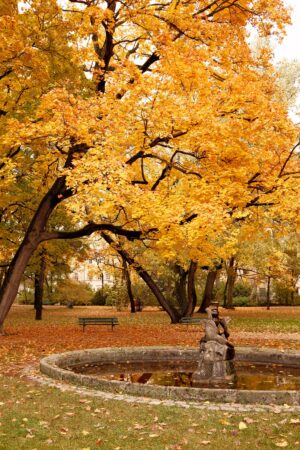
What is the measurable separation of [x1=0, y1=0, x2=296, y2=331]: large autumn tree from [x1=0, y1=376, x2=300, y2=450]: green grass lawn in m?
6.82

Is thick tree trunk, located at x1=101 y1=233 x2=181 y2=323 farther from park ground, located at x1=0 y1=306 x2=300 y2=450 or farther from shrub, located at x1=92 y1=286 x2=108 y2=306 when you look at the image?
shrub, located at x1=92 y1=286 x2=108 y2=306

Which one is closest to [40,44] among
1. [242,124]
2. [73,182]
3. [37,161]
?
[37,161]

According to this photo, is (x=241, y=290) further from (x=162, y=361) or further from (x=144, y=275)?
(x=162, y=361)

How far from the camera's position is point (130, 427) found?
7254mm

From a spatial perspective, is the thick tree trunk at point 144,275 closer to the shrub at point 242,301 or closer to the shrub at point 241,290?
the shrub at point 242,301

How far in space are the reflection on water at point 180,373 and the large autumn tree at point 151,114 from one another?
11.2 ft

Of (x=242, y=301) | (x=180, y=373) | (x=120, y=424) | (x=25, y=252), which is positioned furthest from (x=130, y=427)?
(x=242, y=301)

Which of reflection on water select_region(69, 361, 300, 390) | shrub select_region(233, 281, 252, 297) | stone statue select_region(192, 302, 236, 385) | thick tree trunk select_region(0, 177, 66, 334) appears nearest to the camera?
stone statue select_region(192, 302, 236, 385)

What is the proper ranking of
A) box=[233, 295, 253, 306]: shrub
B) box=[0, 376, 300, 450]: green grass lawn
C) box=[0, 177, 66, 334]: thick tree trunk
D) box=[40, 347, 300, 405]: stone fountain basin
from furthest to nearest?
box=[233, 295, 253, 306]: shrub
box=[0, 177, 66, 334]: thick tree trunk
box=[40, 347, 300, 405]: stone fountain basin
box=[0, 376, 300, 450]: green grass lawn

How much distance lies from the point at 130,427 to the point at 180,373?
5.46 m

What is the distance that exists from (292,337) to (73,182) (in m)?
11.8

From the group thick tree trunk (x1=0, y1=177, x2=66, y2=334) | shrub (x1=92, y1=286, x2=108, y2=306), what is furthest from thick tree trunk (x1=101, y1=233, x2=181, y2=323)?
shrub (x1=92, y1=286, x2=108, y2=306)

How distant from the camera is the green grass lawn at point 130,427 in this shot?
21.8ft

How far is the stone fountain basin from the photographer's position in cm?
886
